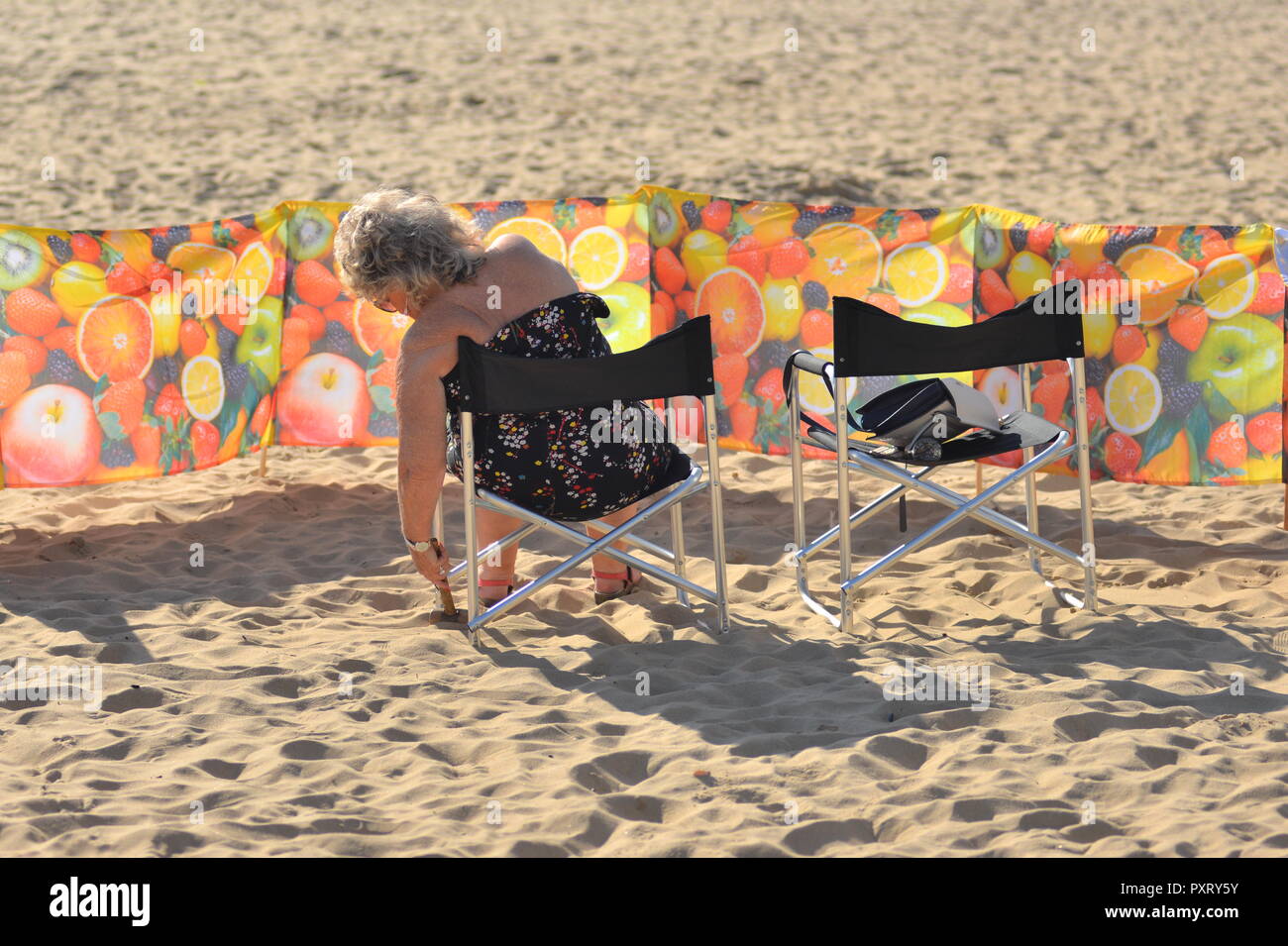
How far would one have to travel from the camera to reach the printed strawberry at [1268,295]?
4633 mm

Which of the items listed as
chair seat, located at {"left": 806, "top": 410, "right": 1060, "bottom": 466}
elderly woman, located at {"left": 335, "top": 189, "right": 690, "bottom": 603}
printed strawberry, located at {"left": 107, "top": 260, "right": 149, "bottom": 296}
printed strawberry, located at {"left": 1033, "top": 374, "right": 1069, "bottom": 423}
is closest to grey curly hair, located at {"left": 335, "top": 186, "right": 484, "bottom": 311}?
elderly woman, located at {"left": 335, "top": 189, "right": 690, "bottom": 603}

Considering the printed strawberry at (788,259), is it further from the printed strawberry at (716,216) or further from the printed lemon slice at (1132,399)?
the printed lemon slice at (1132,399)

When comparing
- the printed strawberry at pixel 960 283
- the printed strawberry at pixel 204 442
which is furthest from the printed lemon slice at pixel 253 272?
the printed strawberry at pixel 960 283

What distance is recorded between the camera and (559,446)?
3.91 m

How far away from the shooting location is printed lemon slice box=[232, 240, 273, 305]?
5242 mm

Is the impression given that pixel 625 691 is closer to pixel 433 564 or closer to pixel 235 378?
pixel 433 564

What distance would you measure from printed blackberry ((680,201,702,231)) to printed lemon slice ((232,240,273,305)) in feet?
5.25

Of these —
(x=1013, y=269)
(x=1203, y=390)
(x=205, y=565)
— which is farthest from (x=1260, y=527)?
(x=205, y=565)

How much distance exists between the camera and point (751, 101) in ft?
43.4

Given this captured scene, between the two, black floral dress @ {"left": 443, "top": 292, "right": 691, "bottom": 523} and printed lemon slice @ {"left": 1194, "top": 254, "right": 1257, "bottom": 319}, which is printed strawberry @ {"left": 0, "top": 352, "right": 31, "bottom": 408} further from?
printed lemon slice @ {"left": 1194, "top": 254, "right": 1257, "bottom": 319}

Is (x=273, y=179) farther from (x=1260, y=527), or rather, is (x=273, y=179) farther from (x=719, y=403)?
(x=1260, y=527)

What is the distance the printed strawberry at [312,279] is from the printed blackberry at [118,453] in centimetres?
89

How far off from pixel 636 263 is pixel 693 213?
11.4 inches

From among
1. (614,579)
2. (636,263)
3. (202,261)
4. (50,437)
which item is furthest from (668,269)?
Result: (50,437)
